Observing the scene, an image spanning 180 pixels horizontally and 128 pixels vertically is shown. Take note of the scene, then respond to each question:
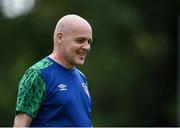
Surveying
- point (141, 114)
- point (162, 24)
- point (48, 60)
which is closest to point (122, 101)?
point (141, 114)

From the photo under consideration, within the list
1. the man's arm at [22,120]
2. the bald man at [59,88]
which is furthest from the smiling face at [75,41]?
the man's arm at [22,120]

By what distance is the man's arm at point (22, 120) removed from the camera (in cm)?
676

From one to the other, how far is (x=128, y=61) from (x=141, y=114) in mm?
1657

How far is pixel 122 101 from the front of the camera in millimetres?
29016

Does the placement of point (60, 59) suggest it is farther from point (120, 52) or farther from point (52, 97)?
point (120, 52)

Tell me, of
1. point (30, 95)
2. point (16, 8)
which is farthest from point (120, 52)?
point (30, 95)

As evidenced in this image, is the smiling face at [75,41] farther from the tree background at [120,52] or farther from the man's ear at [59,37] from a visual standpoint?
the tree background at [120,52]

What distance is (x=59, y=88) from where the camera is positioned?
22.8ft

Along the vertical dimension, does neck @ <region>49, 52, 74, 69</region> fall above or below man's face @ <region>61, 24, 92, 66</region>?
below

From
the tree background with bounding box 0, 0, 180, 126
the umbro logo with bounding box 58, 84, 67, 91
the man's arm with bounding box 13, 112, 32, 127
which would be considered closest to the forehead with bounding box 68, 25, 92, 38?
the umbro logo with bounding box 58, 84, 67, 91

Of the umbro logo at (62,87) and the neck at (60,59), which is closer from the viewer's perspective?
the umbro logo at (62,87)

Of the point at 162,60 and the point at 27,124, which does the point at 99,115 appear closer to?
the point at 162,60

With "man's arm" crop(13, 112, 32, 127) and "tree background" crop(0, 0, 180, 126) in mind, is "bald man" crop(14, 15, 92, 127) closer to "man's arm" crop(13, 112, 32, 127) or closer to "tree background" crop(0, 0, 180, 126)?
"man's arm" crop(13, 112, 32, 127)

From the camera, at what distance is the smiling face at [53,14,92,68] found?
23.1 ft
